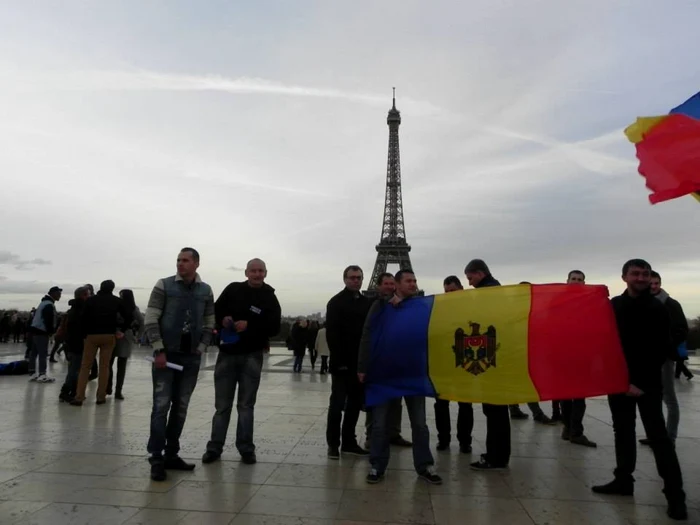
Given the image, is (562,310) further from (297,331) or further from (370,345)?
(297,331)

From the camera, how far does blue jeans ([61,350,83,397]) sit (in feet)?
28.7

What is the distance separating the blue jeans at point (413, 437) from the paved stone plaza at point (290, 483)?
19cm

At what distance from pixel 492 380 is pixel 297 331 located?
429 inches

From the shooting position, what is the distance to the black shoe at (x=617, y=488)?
175 inches

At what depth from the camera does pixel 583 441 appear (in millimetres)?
6336

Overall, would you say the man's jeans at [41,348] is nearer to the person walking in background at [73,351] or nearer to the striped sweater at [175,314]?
the person walking in background at [73,351]

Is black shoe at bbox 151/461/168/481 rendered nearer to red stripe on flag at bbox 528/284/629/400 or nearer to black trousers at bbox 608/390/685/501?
red stripe on flag at bbox 528/284/629/400

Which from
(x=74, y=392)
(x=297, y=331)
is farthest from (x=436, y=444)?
(x=297, y=331)

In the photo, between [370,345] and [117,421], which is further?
[117,421]

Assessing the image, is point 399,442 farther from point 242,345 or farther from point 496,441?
point 242,345

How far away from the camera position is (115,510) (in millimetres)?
3857

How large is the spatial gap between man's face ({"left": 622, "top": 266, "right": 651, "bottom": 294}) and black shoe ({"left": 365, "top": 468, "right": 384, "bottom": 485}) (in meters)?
2.62

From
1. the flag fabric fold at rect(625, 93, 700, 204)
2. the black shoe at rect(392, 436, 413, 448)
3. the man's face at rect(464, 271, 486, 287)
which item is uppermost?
the flag fabric fold at rect(625, 93, 700, 204)

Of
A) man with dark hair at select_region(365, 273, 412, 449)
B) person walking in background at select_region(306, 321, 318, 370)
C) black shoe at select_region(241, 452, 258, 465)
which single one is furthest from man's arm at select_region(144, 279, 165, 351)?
person walking in background at select_region(306, 321, 318, 370)
